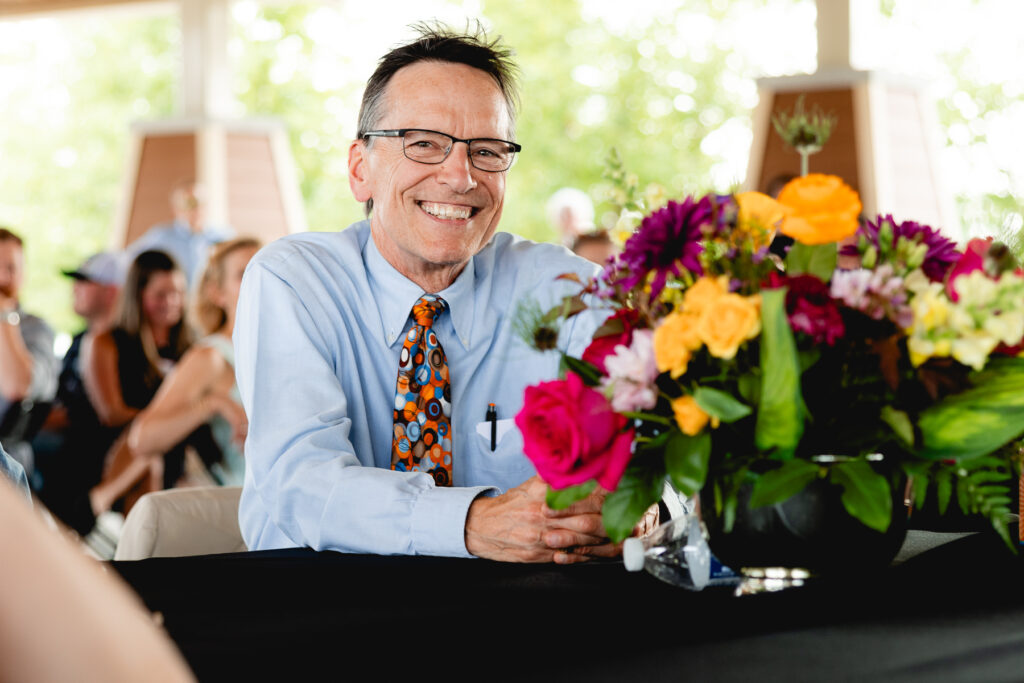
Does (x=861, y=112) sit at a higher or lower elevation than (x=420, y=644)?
higher

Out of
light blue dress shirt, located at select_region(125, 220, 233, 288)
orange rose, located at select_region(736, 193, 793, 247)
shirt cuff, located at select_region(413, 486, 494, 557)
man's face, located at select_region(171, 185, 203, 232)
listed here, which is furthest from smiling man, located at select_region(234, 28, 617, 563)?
man's face, located at select_region(171, 185, 203, 232)

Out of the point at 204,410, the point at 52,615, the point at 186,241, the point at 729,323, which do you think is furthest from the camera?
the point at 186,241

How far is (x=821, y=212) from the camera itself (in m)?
1.06

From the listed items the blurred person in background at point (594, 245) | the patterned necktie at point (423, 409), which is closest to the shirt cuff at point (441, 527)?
the patterned necktie at point (423, 409)

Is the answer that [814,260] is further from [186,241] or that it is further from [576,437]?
[186,241]

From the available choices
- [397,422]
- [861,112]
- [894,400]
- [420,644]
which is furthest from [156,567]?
[861,112]

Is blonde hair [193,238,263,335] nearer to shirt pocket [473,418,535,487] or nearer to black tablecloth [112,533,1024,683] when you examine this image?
shirt pocket [473,418,535,487]

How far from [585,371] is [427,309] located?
830 millimetres

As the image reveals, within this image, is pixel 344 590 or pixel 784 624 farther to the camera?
pixel 344 590

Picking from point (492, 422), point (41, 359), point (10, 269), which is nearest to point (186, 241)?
point (10, 269)

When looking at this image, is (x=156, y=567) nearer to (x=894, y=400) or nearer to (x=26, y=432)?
(x=894, y=400)

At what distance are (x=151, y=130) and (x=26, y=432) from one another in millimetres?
3895

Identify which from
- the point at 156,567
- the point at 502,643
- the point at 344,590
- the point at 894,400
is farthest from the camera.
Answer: the point at 156,567

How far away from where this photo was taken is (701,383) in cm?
107
